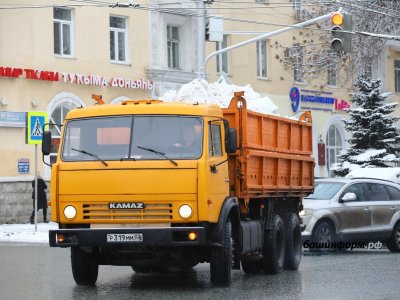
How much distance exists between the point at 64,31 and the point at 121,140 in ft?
77.7

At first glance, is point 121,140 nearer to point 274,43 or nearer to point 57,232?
point 57,232

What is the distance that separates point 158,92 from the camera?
4175 centimetres

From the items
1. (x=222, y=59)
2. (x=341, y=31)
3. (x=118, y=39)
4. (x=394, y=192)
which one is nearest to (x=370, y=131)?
(x=222, y=59)

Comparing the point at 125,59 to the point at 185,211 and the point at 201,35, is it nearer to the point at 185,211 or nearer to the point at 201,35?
the point at 201,35

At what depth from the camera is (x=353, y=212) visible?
23562mm

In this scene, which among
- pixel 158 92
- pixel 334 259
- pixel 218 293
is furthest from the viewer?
pixel 158 92

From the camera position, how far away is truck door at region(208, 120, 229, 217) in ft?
50.3

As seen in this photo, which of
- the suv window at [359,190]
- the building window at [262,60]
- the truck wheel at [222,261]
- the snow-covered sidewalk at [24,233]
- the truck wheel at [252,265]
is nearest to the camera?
the truck wheel at [222,261]

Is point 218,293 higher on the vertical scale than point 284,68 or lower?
lower

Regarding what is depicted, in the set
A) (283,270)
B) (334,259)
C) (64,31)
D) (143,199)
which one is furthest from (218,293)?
(64,31)

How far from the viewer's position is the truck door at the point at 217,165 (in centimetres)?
1534

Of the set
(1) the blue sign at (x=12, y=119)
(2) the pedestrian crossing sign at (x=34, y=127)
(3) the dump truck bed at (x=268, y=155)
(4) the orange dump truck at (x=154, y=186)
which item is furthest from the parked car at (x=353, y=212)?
(1) the blue sign at (x=12, y=119)

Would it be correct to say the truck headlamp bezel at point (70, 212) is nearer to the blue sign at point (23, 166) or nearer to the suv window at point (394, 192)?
the suv window at point (394, 192)

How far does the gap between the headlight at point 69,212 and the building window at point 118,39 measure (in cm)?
2536
